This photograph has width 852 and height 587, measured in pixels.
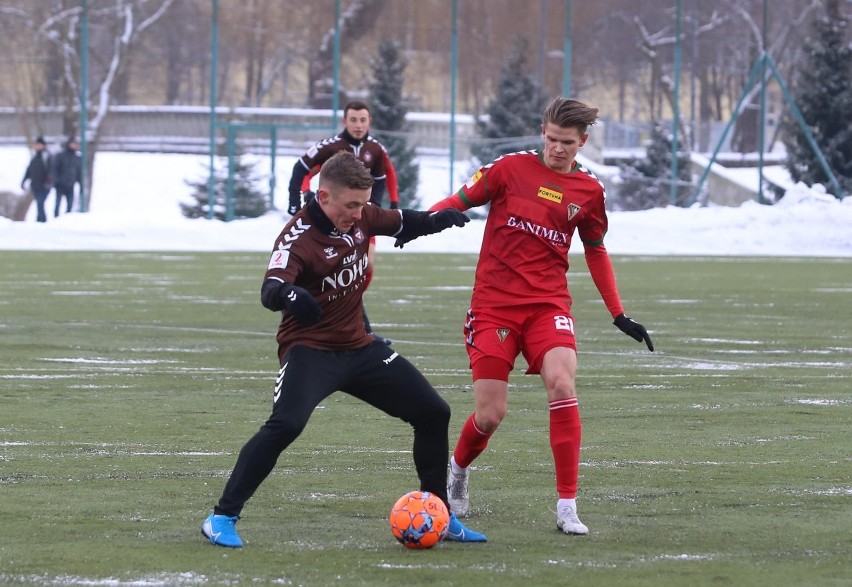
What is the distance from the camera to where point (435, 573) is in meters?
5.72

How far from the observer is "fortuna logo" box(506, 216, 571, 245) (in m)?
7.01

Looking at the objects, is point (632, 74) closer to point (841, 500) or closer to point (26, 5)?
point (26, 5)

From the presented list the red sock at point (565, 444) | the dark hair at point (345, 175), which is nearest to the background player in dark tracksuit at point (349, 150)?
the red sock at point (565, 444)

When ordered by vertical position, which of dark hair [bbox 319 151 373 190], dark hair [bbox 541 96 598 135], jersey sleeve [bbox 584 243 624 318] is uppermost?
dark hair [bbox 541 96 598 135]

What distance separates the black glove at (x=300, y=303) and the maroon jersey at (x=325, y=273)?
0.22 meters

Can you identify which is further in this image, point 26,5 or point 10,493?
point 26,5

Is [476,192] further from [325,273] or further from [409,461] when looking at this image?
[409,461]

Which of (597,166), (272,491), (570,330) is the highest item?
(570,330)

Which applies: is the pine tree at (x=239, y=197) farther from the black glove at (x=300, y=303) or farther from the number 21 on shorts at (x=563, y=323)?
the black glove at (x=300, y=303)

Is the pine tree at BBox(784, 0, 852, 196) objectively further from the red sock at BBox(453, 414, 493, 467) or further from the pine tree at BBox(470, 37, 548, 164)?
the red sock at BBox(453, 414, 493, 467)

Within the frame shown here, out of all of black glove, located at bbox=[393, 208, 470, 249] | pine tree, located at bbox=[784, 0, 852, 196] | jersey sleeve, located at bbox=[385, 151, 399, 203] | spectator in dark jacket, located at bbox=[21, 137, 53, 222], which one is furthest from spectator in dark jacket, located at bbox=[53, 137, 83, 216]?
black glove, located at bbox=[393, 208, 470, 249]

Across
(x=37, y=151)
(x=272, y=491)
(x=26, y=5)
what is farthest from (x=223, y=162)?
A: (x=272, y=491)

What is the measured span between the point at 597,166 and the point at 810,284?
3000cm

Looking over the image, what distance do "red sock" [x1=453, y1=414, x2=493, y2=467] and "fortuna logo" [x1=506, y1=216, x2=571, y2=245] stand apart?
0.85 meters
